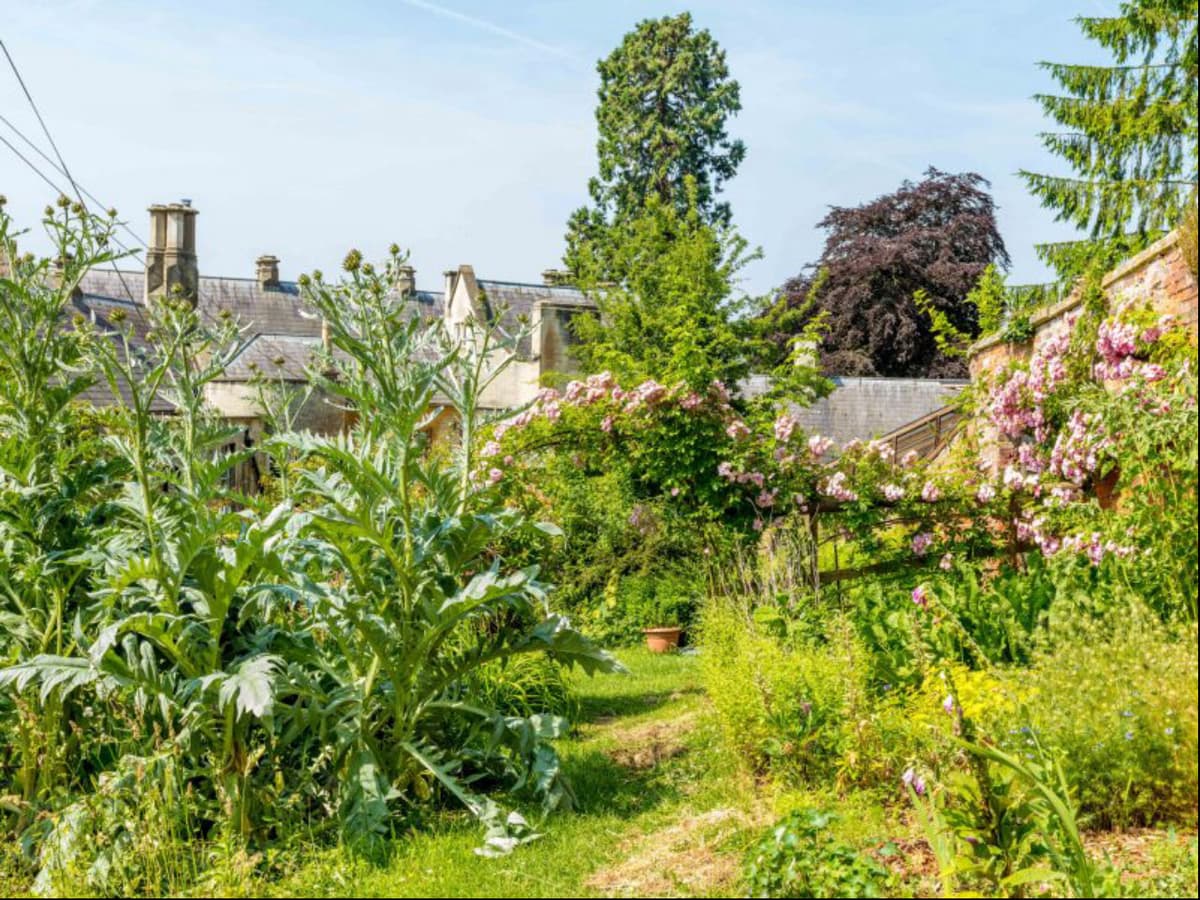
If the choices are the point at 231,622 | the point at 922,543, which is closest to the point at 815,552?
the point at 922,543

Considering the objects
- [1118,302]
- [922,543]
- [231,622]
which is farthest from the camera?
[922,543]

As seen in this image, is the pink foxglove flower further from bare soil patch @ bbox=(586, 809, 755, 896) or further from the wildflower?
the wildflower

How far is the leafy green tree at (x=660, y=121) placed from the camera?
35.5 meters

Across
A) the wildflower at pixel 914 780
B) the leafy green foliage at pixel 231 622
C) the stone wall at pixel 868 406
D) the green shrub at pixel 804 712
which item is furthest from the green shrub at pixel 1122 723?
the stone wall at pixel 868 406

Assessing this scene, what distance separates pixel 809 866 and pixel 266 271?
42.6 metres

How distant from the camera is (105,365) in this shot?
5.17 meters

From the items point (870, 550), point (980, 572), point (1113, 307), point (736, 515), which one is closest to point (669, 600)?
point (736, 515)

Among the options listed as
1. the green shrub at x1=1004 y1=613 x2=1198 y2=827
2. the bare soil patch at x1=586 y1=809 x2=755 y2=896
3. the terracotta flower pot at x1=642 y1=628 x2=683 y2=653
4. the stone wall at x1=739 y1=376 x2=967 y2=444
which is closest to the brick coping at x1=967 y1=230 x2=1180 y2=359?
the green shrub at x1=1004 y1=613 x2=1198 y2=827

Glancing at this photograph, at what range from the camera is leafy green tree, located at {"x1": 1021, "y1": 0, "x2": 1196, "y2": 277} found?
17.7 meters

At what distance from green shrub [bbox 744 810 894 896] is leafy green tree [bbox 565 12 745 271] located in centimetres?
3152

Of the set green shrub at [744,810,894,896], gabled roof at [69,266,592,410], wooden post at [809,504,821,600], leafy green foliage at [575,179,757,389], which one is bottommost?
green shrub at [744,810,894,896]

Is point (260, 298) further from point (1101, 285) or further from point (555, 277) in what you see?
point (1101, 285)

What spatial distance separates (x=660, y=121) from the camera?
3603 centimetres

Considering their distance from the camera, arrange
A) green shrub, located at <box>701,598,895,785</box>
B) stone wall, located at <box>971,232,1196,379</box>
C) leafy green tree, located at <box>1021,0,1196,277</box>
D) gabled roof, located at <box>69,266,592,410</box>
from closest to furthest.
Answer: green shrub, located at <box>701,598,895,785</box>, stone wall, located at <box>971,232,1196,379</box>, leafy green tree, located at <box>1021,0,1196,277</box>, gabled roof, located at <box>69,266,592,410</box>
